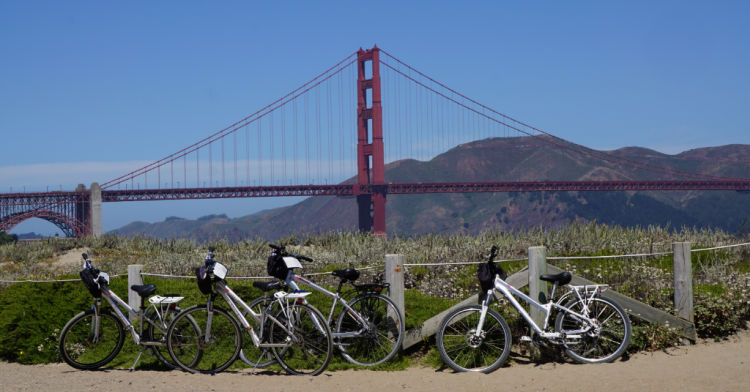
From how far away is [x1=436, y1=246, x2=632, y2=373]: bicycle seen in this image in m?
7.78

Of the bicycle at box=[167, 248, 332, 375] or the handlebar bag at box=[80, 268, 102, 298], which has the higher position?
the handlebar bag at box=[80, 268, 102, 298]

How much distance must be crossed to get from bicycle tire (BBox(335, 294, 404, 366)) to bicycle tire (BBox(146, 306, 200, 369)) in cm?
162

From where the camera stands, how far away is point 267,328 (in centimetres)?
777

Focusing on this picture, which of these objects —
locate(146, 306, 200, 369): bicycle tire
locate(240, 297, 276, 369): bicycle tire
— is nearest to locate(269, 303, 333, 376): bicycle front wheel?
locate(240, 297, 276, 369): bicycle tire

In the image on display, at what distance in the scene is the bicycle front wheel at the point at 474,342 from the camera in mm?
7719

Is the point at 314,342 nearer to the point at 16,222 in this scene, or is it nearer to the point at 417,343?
the point at 417,343

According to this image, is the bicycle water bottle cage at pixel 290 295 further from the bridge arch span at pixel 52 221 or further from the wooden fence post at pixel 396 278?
the bridge arch span at pixel 52 221

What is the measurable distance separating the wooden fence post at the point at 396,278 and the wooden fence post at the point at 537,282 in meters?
1.46

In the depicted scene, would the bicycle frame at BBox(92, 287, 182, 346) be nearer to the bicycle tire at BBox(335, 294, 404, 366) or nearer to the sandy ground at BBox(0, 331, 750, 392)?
the sandy ground at BBox(0, 331, 750, 392)

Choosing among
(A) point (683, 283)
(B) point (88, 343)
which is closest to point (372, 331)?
(B) point (88, 343)

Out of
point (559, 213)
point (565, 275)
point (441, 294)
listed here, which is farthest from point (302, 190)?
point (559, 213)

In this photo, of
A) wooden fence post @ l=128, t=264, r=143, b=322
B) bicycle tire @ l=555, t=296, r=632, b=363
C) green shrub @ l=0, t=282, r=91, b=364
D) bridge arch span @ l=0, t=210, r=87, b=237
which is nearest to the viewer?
bicycle tire @ l=555, t=296, r=632, b=363

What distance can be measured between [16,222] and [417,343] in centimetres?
6108

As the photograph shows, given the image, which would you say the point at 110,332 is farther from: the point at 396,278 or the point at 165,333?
the point at 396,278
